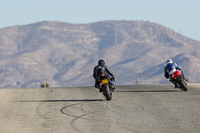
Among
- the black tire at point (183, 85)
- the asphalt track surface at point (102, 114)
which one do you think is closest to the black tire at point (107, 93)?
the asphalt track surface at point (102, 114)

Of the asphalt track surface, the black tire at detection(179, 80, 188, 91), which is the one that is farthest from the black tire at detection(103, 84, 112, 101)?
the black tire at detection(179, 80, 188, 91)

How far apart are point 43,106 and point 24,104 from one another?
3.46 feet

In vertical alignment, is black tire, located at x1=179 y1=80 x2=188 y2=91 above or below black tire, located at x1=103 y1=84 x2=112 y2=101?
below

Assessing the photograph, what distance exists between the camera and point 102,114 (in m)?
14.2

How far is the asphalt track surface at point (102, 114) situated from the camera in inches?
471

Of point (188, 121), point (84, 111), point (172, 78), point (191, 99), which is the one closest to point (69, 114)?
point (84, 111)

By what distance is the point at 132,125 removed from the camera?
484 inches

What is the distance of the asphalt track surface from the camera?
12.0 m

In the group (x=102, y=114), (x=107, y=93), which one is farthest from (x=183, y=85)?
(x=102, y=114)

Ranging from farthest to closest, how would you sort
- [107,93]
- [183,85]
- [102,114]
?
[183,85] → [107,93] → [102,114]

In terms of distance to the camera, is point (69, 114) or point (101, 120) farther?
point (69, 114)

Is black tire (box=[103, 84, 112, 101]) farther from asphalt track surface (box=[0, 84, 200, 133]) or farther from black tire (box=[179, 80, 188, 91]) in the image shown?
black tire (box=[179, 80, 188, 91])

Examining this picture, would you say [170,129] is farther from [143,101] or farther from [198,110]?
[143,101]

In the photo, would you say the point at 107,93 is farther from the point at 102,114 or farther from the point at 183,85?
the point at 183,85
